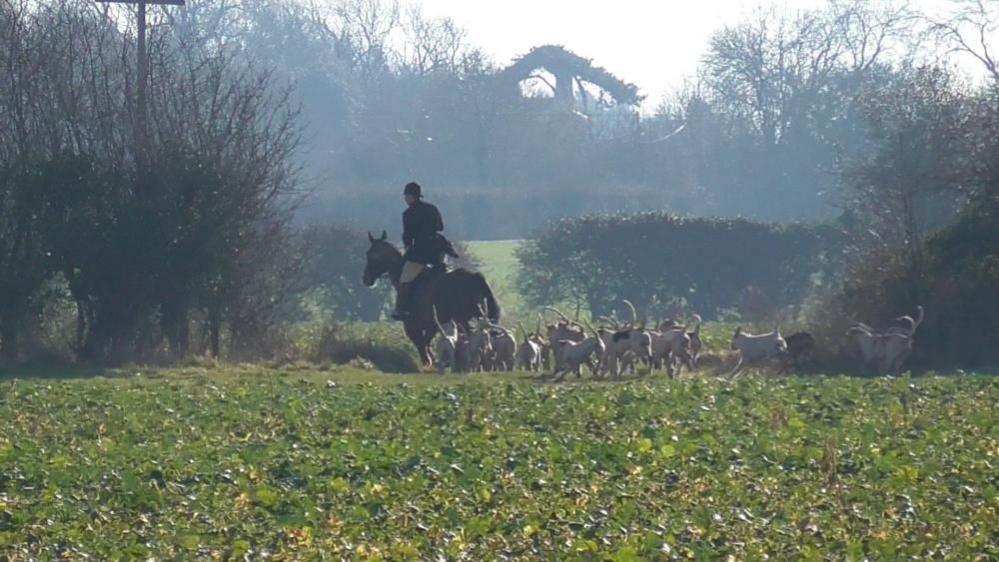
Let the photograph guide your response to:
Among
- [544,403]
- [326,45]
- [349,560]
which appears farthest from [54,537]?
[326,45]

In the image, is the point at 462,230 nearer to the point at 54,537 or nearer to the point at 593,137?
the point at 593,137

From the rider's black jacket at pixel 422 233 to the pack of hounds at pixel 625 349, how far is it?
117cm

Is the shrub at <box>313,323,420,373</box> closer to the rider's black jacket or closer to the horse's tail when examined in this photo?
the horse's tail

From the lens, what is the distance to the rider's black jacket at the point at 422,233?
29.4 metres

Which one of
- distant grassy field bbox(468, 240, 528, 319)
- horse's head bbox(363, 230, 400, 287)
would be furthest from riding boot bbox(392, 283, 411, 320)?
distant grassy field bbox(468, 240, 528, 319)

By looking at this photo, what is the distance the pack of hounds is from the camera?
1052 inches

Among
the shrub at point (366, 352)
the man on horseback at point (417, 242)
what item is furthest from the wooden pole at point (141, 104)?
the man on horseback at point (417, 242)

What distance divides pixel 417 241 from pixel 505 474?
16368 millimetres

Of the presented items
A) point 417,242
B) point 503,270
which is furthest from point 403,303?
point 503,270

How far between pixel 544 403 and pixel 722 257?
130 feet

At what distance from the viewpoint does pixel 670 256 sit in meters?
58.0

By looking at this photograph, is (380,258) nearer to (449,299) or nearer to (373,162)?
(449,299)

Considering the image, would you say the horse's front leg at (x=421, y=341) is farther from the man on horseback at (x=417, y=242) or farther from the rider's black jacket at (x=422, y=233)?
the rider's black jacket at (x=422, y=233)

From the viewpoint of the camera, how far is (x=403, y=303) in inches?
1185
